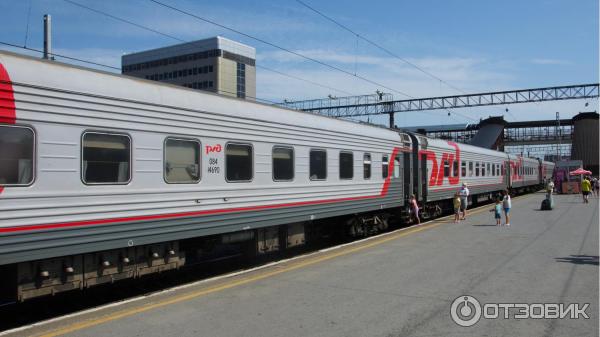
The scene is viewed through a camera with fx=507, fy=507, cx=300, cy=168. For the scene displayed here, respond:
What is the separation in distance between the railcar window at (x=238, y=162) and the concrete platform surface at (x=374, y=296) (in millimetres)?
1682

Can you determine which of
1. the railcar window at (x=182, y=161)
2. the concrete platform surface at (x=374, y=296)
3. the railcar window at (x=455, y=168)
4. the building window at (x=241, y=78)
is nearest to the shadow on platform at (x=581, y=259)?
the concrete platform surface at (x=374, y=296)

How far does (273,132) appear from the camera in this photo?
384 inches

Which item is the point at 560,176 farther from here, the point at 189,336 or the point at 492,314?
the point at 189,336

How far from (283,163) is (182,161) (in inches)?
106

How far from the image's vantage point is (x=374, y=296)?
6977mm

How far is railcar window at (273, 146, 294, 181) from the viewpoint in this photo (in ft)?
32.1

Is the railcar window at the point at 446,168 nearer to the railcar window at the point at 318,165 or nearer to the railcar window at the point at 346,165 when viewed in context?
the railcar window at the point at 346,165

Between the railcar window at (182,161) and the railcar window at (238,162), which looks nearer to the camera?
the railcar window at (182,161)

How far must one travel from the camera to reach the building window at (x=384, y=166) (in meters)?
14.4

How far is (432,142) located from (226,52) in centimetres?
7546

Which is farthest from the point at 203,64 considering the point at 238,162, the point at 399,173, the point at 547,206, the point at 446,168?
the point at 238,162

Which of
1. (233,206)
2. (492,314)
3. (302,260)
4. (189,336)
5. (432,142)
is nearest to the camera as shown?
(189,336)

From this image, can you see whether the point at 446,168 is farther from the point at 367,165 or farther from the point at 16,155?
the point at 16,155

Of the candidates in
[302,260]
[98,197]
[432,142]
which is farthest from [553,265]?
[432,142]
